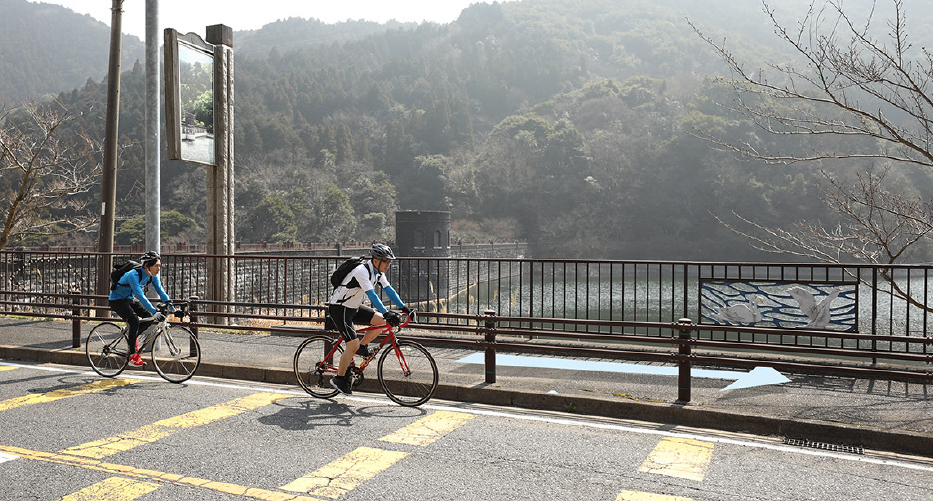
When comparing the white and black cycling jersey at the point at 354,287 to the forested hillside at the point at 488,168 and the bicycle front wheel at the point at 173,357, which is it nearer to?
the bicycle front wheel at the point at 173,357

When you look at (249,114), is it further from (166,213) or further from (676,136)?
(676,136)

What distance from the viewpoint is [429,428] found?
6703mm

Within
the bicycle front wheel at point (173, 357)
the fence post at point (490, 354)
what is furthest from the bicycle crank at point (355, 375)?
the bicycle front wheel at point (173, 357)

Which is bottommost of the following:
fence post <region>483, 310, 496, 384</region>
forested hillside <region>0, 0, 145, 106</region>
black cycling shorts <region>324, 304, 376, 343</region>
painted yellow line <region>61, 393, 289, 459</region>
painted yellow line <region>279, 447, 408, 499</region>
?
painted yellow line <region>279, 447, 408, 499</region>

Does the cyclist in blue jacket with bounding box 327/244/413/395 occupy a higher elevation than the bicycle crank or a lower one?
higher

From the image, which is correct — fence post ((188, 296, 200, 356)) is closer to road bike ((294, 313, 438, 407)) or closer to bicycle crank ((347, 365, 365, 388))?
road bike ((294, 313, 438, 407))

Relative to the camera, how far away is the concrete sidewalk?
21.4 ft

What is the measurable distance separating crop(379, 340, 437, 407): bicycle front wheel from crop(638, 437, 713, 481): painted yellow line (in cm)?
253

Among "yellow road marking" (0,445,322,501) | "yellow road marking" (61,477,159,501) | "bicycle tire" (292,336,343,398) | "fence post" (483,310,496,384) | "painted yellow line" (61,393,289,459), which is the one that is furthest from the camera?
"fence post" (483,310,496,384)

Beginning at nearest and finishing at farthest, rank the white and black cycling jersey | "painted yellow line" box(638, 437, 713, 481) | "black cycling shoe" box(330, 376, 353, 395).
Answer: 1. "painted yellow line" box(638, 437, 713, 481)
2. the white and black cycling jersey
3. "black cycling shoe" box(330, 376, 353, 395)

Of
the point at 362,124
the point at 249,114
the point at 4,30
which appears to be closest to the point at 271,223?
the point at 249,114

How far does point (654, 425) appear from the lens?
22.9 feet

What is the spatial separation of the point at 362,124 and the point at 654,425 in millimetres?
132161

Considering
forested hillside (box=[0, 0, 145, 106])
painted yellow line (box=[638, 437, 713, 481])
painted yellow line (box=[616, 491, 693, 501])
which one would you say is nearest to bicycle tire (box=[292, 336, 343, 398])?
painted yellow line (box=[638, 437, 713, 481])
